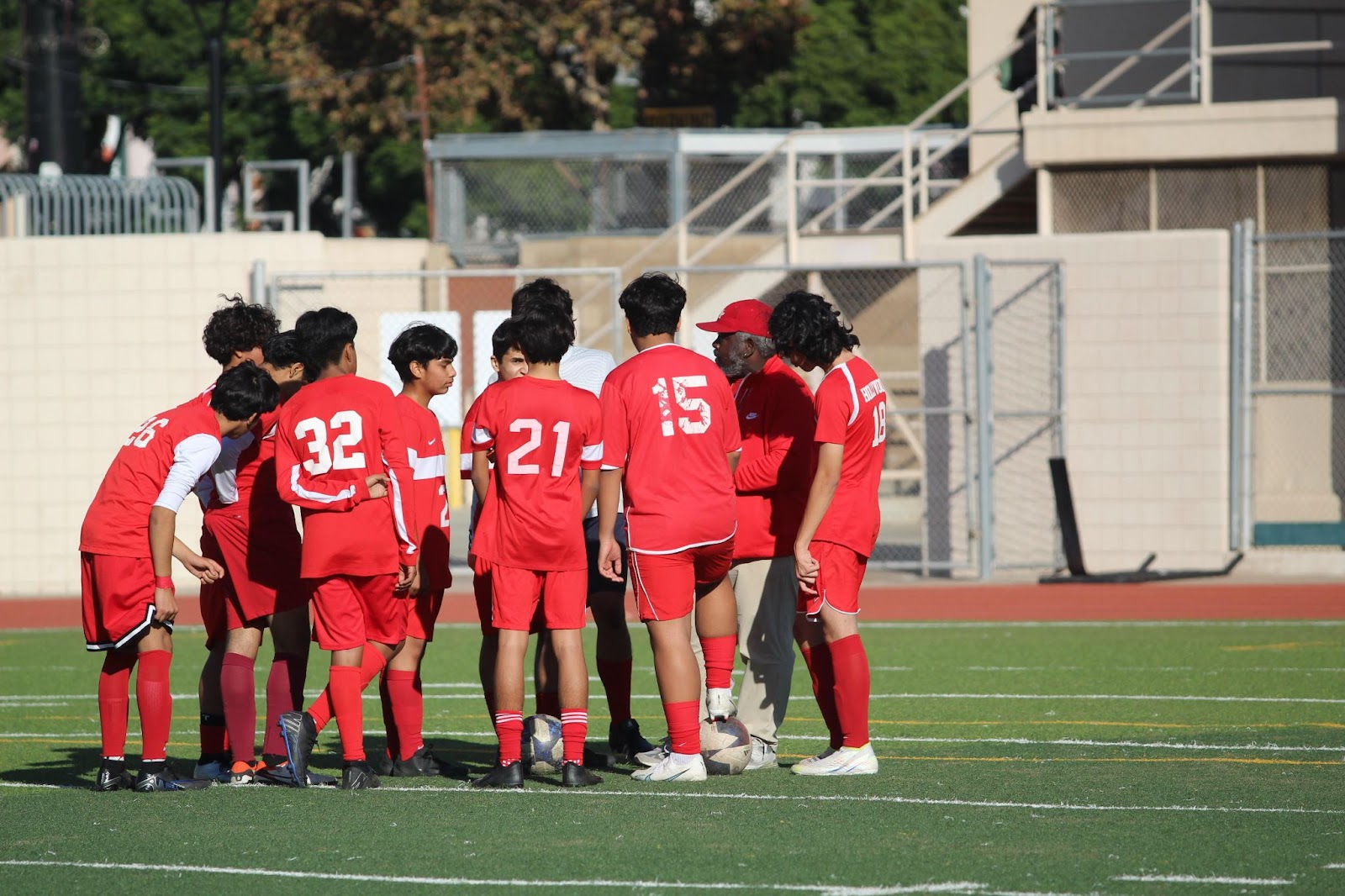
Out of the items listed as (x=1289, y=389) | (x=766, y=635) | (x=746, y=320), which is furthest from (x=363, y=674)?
(x=1289, y=389)

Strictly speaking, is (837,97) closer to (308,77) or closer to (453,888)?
(308,77)

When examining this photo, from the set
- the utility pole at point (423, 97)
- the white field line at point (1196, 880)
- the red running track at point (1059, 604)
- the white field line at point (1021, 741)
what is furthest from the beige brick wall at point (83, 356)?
the utility pole at point (423, 97)

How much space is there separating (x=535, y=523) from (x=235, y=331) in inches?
67.9

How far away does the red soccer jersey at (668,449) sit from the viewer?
23.8 ft

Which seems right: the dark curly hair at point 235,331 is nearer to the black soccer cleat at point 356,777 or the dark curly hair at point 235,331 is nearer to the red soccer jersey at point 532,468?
the red soccer jersey at point 532,468

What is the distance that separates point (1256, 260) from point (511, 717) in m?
12.7

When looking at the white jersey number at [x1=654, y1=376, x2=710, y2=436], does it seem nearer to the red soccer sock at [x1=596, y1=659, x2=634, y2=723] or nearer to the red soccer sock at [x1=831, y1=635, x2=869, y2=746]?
the red soccer sock at [x1=831, y1=635, x2=869, y2=746]

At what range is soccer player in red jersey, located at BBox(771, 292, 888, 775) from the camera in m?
7.36

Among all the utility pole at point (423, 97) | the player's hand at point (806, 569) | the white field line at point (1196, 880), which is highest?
the utility pole at point (423, 97)

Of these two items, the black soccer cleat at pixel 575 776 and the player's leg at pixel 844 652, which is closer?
the black soccer cleat at pixel 575 776

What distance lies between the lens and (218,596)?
775 cm

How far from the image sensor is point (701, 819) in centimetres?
650

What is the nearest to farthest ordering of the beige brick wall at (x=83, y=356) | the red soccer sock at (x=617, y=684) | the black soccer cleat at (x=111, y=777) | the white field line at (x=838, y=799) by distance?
the white field line at (x=838, y=799) → the black soccer cleat at (x=111, y=777) → the red soccer sock at (x=617, y=684) → the beige brick wall at (x=83, y=356)

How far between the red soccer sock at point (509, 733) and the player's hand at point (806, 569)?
1.29m
